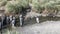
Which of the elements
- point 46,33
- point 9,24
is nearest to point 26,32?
point 46,33

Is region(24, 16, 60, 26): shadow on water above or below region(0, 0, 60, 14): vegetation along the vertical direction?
below

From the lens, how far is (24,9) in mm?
19594

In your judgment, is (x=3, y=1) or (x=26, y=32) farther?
(x=3, y=1)

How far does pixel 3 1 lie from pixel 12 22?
6.46 metres

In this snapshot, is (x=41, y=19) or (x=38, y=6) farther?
(x=38, y=6)

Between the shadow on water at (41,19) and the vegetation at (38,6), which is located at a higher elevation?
the vegetation at (38,6)

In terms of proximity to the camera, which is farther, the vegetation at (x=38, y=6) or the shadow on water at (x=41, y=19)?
the vegetation at (x=38, y=6)

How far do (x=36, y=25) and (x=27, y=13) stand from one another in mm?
4025

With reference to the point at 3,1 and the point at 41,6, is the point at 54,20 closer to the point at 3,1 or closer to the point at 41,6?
the point at 41,6

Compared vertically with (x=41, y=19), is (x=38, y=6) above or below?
above

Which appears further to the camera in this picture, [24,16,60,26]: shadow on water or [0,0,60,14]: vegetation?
[0,0,60,14]: vegetation

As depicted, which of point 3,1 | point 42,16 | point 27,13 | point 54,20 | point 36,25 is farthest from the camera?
point 3,1

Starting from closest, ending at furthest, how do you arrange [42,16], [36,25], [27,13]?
[36,25] → [42,16] → [27,13]

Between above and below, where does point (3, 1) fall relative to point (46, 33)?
above
